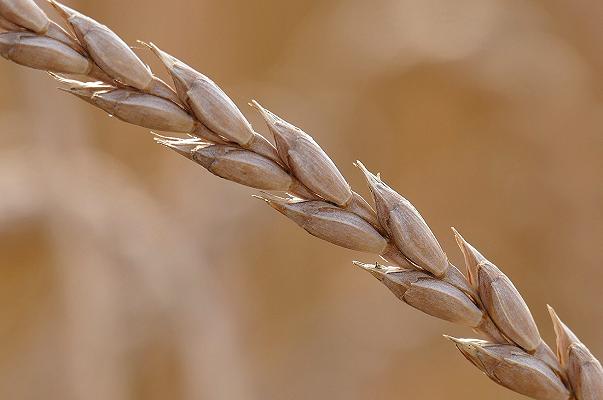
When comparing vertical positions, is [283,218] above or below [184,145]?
below

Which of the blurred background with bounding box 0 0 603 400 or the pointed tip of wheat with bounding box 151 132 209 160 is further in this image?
the blurred background with bounding box 0 0 603 400

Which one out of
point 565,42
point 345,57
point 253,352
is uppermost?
point 565,42

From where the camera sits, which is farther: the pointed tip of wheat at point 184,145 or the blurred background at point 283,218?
the blurred background at point 283,218

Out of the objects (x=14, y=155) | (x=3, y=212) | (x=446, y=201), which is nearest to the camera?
(x=3, y=212)

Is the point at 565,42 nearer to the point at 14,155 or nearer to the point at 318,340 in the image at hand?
the point at 318,340

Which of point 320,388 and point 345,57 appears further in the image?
point 345,57

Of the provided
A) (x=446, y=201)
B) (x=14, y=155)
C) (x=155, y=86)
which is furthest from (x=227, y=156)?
(x=446, y=201)

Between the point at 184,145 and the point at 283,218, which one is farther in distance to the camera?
the point at 283,218

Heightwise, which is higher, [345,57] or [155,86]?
[345,57]
